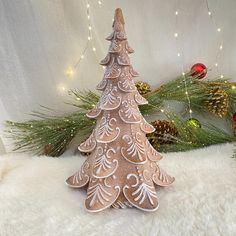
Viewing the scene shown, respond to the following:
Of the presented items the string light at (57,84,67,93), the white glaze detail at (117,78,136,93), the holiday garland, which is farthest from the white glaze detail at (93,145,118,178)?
the string light at (57,84,67,93)

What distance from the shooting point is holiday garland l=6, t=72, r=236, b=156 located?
0.82 m

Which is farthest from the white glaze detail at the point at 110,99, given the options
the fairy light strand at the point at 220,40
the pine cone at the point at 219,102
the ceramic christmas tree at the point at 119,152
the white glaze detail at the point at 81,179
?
the fairy light strand at the point at 220,40

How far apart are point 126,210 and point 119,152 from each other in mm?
94

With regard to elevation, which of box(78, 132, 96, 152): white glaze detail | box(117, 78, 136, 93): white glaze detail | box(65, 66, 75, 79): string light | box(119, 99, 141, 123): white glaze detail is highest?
box(117, 78, 136, 93): white glaze detail

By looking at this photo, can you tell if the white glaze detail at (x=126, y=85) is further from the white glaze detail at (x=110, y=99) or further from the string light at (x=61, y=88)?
the string light at (x=61, y=88)

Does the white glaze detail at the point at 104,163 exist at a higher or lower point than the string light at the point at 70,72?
lower

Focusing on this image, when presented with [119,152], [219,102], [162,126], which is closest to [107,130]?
[119,152]

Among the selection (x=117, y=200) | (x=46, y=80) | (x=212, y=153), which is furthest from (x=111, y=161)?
(x=46, y=80)

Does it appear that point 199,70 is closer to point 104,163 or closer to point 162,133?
point 162,133

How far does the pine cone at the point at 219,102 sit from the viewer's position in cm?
84

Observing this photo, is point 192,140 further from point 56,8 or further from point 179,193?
point 56,8

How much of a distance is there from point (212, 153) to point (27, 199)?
414 mm

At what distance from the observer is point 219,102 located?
0.85 m

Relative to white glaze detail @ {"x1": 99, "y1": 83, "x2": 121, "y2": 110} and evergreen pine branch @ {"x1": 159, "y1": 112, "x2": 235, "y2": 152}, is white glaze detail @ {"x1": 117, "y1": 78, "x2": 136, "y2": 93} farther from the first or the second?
evergreen pine branch @ {"x1": 159, "y1": 112, "x2": 235, "y2": 152}
